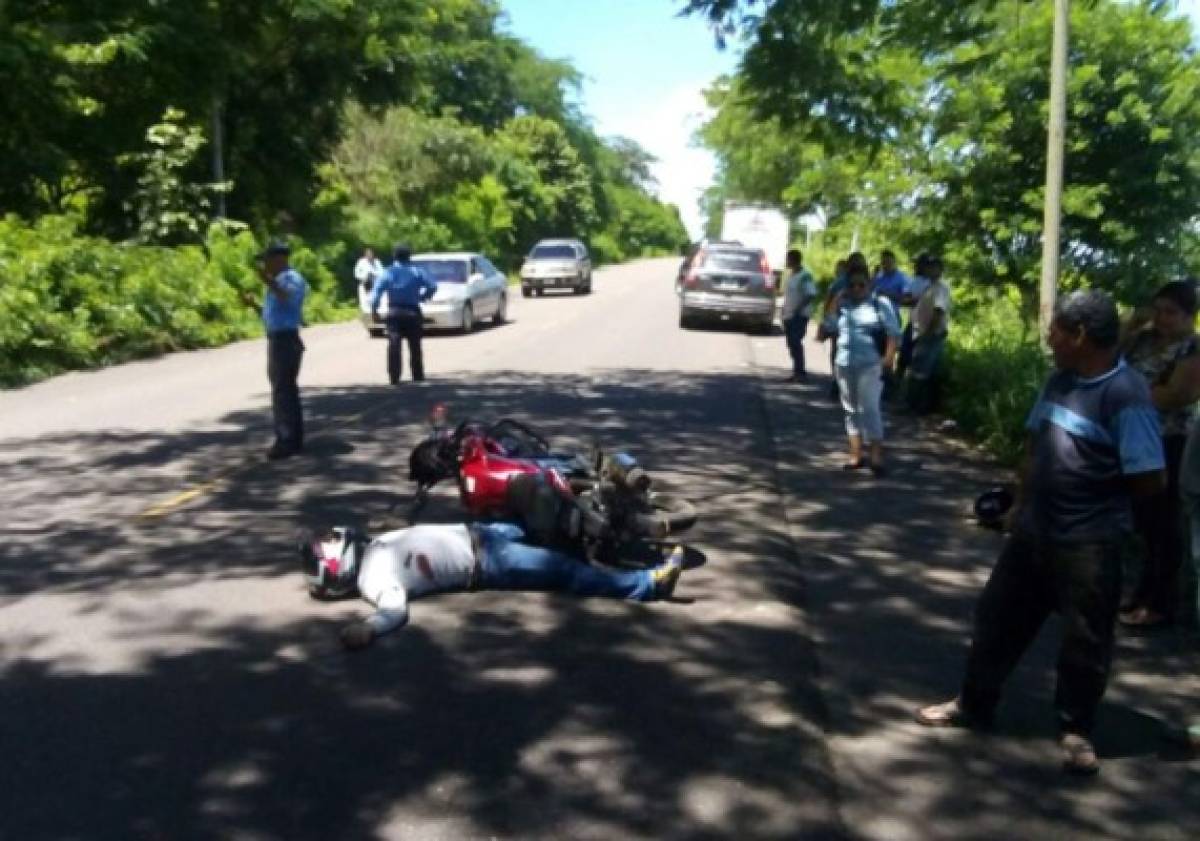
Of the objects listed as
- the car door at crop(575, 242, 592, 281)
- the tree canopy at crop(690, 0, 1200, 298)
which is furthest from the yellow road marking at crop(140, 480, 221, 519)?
the car door at crop(575, 242, 592, 281)

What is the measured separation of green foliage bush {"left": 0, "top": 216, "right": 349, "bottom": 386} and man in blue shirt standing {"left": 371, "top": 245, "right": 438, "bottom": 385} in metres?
5.30

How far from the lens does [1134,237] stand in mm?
22391

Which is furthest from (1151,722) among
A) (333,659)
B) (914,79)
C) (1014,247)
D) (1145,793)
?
(1014,247)

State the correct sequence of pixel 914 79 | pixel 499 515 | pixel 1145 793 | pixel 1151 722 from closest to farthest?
pixel 1145 793
pixel 1151 722
pixel 499 515
pixel 914 79

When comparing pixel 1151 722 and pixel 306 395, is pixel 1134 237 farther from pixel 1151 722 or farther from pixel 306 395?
pixel 1151 722

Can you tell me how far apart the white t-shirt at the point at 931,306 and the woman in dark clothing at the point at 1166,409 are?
6.63 m

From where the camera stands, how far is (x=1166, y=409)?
6.09 metres

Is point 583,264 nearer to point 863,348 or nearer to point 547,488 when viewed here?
point 863,348

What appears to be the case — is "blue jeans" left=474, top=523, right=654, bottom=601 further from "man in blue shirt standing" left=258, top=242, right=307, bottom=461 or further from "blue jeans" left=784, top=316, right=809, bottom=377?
"blue jeans" left=784, top=316, right=809, bottom=377

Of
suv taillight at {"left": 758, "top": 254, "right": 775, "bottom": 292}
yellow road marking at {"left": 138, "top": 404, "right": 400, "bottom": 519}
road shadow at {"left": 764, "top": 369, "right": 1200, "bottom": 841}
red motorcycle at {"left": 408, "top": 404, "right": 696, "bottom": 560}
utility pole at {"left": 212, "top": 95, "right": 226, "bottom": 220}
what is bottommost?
road shadow at {"left": 764, "top": 369, "right": 1200, "bottom": 841}

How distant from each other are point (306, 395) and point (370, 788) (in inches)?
456

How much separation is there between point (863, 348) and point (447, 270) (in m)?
17.2

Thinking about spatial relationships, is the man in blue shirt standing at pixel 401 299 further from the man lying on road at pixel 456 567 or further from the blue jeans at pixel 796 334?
the man lying on road at pixel 456 567

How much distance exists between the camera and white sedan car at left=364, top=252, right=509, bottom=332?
82.1 ft
